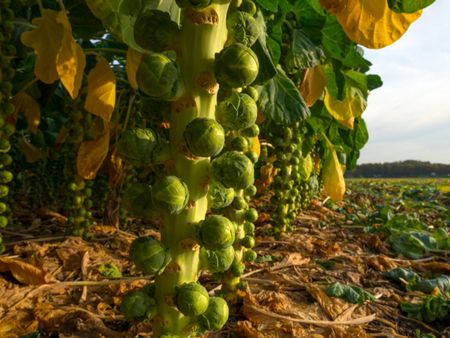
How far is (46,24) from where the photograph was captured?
1399 mm

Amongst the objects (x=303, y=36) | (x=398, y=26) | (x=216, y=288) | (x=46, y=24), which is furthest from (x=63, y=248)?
(x=398, y=26)

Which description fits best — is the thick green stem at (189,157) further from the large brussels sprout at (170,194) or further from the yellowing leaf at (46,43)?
the yellowing leaf at (46,43)

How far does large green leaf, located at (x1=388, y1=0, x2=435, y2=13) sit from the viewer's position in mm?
976

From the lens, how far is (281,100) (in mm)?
1828

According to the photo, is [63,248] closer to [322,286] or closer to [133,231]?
[133,231]

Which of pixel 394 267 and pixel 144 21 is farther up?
pixel 144 21

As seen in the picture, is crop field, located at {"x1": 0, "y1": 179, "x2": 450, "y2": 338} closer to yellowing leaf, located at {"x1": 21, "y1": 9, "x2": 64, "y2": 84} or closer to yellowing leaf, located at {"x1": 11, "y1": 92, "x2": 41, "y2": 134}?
yellowing leaf, located at {"x1": 11, "y1": 92, "x2": 41, "y2": 134}

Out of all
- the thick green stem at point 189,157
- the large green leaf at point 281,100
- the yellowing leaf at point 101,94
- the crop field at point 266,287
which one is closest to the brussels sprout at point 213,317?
the thick green stem at point 189,157

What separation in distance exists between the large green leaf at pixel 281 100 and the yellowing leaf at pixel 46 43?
2.68 feet

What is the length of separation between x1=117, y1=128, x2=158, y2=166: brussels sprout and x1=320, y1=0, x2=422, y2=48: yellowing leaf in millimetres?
553

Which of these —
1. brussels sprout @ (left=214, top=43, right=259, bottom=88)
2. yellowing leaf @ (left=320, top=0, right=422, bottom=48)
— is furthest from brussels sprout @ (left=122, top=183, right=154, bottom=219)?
yellowing leaf @ (left=320, top=0, right=422, bottom=48)

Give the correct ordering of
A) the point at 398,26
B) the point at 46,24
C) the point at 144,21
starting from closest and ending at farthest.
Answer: the point at 144,21, the point at 398,26, the point at 46,24

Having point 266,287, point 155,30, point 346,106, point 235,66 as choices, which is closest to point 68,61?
point 155,30

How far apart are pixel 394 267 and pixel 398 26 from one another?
6.25 feet
